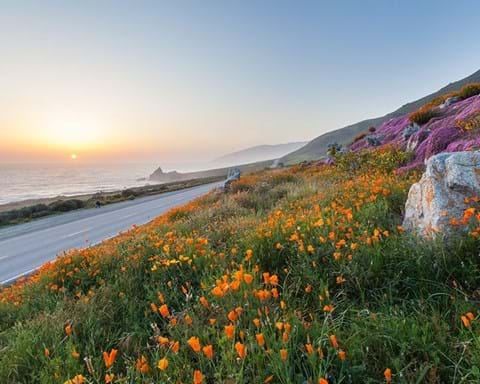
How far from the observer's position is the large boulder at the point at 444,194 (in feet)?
10.4

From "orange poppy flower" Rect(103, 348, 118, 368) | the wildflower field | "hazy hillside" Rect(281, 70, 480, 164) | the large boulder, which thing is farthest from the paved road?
"hazy hillside" Rect(281, 70, 480, 164)

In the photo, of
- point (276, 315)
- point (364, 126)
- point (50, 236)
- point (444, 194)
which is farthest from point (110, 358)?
point (364, 126)

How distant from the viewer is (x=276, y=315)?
2.04 metres

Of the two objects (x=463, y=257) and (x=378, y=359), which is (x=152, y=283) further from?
(x=463, y=257)

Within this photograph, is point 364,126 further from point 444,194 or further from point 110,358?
point 110,358

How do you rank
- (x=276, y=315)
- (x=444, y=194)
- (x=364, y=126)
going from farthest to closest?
1. (x=364, y=126)
2. (x=444, y=194)
3. (x=276, y=315)

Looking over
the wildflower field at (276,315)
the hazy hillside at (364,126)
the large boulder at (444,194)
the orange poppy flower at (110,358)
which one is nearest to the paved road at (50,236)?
the wildflower field at (276,315)

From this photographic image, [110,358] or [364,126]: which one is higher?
[364,126]

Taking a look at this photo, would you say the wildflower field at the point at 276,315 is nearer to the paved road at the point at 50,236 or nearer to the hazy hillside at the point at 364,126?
the paved road at the point at 50,236

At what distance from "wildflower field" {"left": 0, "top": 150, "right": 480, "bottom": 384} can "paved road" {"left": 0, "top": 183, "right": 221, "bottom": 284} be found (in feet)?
28.0

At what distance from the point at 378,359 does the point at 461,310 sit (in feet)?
2.80

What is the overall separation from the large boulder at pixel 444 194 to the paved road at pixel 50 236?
38.6ft

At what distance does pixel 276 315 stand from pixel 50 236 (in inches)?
720

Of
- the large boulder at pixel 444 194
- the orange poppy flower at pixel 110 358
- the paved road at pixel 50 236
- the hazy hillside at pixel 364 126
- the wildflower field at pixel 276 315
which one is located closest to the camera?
the orange poppy flower at pixel 110 358
